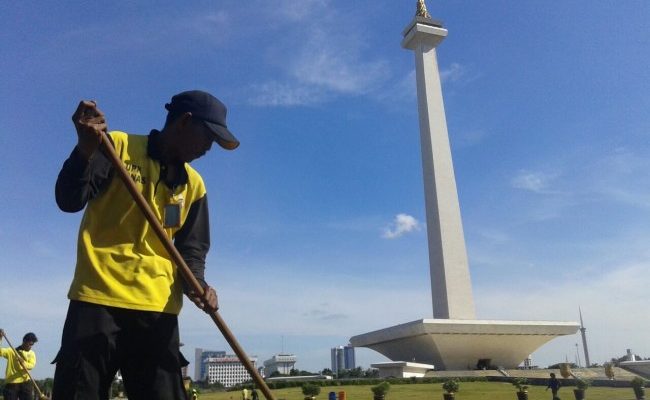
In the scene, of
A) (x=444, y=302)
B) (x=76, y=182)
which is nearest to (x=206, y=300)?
(x=76, y=182)

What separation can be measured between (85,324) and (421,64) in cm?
3632

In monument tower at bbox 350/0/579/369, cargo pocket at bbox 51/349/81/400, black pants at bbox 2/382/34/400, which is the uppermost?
monument tower at bbox 350/0/579/369

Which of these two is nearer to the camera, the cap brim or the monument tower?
the cap brim

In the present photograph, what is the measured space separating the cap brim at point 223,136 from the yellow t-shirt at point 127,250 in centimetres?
32

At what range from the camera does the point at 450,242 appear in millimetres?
33469

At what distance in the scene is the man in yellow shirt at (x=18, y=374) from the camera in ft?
27.3

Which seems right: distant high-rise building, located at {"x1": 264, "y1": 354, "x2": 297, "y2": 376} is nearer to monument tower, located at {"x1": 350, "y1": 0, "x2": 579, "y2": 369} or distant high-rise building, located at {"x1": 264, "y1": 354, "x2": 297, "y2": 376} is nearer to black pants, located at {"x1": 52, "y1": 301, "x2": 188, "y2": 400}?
monument tower, located at {"x1": 350, "y1": 0, "x2": 579, "y2": 369}

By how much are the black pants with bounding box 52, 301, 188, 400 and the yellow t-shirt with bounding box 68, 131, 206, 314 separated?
6 cm

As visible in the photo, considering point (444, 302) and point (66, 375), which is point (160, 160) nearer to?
point (66, 375)

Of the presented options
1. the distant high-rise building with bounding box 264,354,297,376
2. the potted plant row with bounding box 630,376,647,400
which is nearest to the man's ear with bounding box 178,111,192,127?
the potted plant row with bounding box 630,376,647,400

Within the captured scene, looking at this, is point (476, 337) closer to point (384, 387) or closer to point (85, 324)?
point (384, 387)

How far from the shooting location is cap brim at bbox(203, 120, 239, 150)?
2.59m

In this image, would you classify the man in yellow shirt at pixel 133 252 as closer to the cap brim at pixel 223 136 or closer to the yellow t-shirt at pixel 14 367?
the cap brim at pixel 223 136

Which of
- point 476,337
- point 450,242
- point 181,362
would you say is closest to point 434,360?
point 476,337
